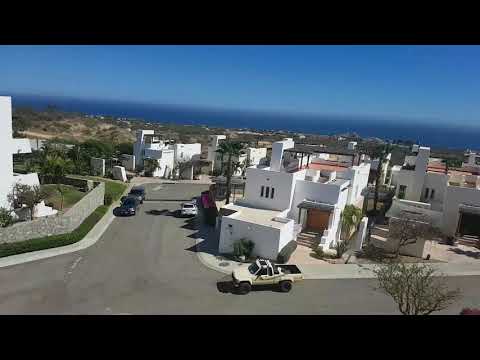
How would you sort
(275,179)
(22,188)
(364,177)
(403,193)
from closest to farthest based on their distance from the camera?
(22,188) → (275,179) → (403,193) → (364,177)

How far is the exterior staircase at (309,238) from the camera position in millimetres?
22000

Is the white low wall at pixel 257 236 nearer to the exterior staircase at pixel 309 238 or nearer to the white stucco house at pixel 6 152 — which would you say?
the exterior staircase at pixel 309 238

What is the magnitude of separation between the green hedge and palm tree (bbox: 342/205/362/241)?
14.9 meters

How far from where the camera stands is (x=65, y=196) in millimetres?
26875

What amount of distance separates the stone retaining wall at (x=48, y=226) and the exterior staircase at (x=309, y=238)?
12547 mm

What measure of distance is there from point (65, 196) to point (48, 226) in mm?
7232

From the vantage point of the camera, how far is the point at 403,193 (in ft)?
96.0

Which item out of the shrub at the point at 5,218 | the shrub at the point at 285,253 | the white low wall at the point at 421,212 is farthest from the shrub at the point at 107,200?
the white low wall at the point at 421,212

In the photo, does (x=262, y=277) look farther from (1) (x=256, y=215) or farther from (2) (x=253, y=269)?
(1) (x=256, y=215)

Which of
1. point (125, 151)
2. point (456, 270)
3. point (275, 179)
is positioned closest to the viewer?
point (456, 270)

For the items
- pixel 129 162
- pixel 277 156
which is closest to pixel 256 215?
pixel 277 156
